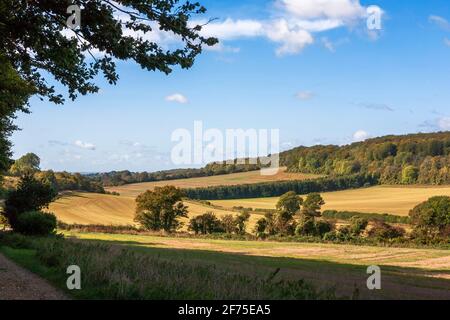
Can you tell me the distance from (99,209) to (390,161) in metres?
83.9

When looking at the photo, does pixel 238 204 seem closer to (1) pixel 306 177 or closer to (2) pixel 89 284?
(1) pixel 306 177

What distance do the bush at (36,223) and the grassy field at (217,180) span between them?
289ft

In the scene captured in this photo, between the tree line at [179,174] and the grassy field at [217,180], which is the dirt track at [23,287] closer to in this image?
the grassy field at [217,180]

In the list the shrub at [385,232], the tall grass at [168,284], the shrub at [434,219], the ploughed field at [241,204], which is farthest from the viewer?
the ploughed field at [241,204]

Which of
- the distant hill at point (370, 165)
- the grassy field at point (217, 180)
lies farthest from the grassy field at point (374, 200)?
the grassy field at point (217, 180)

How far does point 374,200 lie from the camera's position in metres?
109

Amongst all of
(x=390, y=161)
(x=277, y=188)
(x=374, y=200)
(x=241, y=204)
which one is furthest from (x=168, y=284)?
(x=390, y=161)

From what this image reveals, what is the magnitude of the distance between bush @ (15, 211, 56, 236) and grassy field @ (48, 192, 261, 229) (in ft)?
159

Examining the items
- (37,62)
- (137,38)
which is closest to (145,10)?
(137,38)

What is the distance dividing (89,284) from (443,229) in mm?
68577

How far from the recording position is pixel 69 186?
117 meters

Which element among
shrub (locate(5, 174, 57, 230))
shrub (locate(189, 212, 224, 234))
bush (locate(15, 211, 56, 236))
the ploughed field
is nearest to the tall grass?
bush (locate(15, 211, 56, 236))

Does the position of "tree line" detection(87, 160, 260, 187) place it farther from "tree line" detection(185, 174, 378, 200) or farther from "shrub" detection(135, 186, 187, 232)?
"shrub" detection(135, 186, 187, 232)

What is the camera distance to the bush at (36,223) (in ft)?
126
